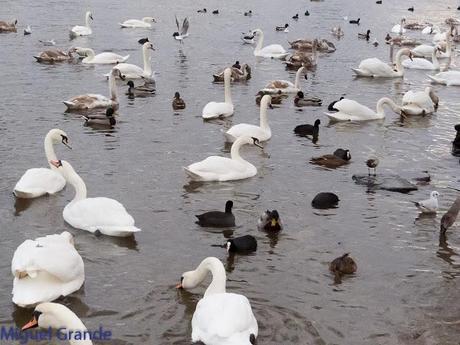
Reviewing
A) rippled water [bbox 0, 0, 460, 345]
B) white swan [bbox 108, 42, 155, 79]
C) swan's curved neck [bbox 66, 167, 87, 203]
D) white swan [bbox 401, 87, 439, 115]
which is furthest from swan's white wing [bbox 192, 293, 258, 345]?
white swan [bbox 108, 42, 155, 79]

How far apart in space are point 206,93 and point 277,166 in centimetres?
729

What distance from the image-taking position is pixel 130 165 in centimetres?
1396

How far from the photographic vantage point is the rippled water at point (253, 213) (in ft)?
27.6

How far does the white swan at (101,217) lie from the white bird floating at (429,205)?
14.5ft

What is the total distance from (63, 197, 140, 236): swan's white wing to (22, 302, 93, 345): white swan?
12.6 feet

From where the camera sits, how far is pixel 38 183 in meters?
12.1

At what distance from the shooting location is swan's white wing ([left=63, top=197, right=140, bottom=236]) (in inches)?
410

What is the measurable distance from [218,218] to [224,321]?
12.2 ft

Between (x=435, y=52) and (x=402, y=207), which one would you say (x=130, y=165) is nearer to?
(x=402, y=207)

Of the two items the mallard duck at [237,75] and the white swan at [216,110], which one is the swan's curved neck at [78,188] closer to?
the white swan at [216,110]

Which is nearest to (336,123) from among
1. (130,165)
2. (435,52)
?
(130,165)

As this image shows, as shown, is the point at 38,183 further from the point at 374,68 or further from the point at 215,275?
the point at 374,68

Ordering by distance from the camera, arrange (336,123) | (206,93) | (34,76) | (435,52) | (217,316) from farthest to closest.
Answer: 1. (435,52)
2. (34,76)
3. (206,93)
4. (336,123)
5. (217,316)

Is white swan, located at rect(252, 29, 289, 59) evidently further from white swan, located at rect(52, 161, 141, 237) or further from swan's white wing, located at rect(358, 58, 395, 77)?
white swan, located at rect(52, 161, 141, 237)
